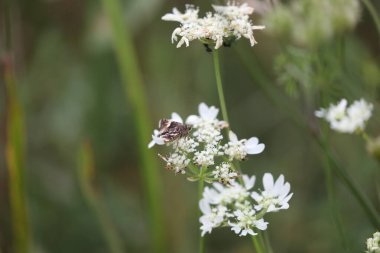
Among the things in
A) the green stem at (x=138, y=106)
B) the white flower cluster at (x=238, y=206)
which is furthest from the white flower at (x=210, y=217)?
the green stem at (x=138, y=106)

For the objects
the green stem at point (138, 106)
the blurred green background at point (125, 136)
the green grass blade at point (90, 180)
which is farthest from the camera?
the blurred green background at point (125, 136)

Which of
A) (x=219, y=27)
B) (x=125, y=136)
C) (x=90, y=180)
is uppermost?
(x=125, y=136)

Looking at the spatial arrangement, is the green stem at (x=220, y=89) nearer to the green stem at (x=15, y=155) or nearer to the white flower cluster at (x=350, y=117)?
the white flower cluster at (x=350, y=117)

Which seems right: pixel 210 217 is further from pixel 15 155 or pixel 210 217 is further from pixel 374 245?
pixel 15 155

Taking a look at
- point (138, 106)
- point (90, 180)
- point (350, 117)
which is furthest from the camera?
point (138, 106)

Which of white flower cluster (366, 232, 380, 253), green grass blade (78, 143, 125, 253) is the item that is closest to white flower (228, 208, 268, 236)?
white flower cluster (366, 232, 380, 253)

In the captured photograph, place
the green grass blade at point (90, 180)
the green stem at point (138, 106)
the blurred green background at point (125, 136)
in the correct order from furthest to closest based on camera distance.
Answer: the blurred green background at point (125, 136)
the green stem at point (138, 106)
the green grass blade at point (90, 180)

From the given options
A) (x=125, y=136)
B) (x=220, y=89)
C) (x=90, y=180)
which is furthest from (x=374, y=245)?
(x=125, y=136)

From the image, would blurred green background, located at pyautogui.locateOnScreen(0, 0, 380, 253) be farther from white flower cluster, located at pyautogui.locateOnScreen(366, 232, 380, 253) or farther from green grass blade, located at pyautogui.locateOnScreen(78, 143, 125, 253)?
white flower cluster, located at pyautogui.locateOnScreen(366, 232, 380, 253)
